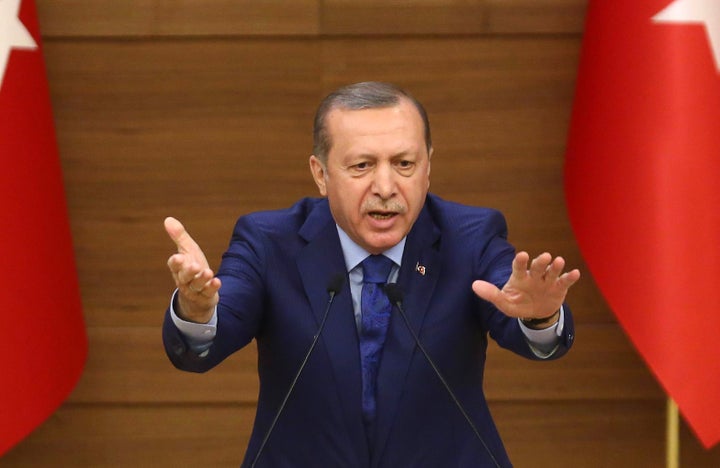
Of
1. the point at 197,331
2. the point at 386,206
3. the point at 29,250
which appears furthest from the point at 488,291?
the point at 29,250

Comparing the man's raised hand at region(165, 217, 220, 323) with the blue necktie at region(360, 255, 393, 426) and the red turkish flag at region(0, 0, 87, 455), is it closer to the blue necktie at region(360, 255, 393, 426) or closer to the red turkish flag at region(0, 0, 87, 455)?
the blue necktie at region(360, 255, 393, 426)

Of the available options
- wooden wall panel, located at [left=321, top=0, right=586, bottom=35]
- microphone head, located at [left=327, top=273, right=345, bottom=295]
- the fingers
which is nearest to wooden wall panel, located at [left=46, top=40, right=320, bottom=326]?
wooden wall panel, located at [left=321, top=0, right=586, bottom=35]

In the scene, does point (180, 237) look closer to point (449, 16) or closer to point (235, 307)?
point (235, 307)

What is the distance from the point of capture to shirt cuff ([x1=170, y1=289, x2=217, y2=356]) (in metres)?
1.73

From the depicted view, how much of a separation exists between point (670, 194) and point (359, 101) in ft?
3.85

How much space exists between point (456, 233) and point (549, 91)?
1465mm

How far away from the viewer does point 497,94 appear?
3357 mm

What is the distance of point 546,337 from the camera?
1754 mm

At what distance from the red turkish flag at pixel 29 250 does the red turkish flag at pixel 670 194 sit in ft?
5.32

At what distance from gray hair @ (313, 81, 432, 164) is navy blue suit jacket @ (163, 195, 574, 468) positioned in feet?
0.57

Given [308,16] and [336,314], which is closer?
[336,314]

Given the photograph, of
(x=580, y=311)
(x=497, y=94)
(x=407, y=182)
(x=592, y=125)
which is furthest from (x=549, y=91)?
(x=407, y=182)

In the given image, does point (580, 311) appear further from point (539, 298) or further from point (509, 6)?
point (539, 298)

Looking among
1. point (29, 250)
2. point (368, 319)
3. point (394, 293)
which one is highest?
point (394, 293)
